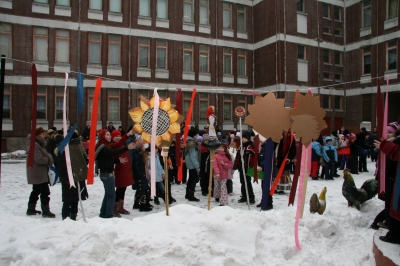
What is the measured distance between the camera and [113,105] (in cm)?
2259

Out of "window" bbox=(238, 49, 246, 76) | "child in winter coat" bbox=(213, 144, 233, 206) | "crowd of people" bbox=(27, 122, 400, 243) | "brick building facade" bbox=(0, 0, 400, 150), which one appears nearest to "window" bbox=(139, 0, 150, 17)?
"brick building facade" bbox=(0, 0, 400, 150)

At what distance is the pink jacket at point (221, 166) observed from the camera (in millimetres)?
7925

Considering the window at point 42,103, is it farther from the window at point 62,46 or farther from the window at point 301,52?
the window at point 301,52

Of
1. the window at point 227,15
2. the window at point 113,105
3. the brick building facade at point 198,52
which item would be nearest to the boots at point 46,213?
the brick building facade at point 198,52

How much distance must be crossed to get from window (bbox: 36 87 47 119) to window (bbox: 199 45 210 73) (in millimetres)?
10502

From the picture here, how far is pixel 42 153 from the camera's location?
699 cm

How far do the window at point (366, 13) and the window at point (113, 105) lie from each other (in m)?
18.6

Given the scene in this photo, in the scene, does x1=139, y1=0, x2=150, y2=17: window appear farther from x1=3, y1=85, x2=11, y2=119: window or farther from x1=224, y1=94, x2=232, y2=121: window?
x1=3, y1=85, x2=11, y2=119: window

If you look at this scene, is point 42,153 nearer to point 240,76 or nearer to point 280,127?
point 280,127

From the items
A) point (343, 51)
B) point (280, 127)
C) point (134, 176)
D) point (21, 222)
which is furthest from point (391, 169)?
point (343, 51)

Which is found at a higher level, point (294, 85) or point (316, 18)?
point (316, 18)

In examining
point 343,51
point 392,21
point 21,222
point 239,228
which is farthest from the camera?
point 343,51

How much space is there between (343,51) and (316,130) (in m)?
25.0

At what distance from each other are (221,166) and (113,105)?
1602 centimetres
